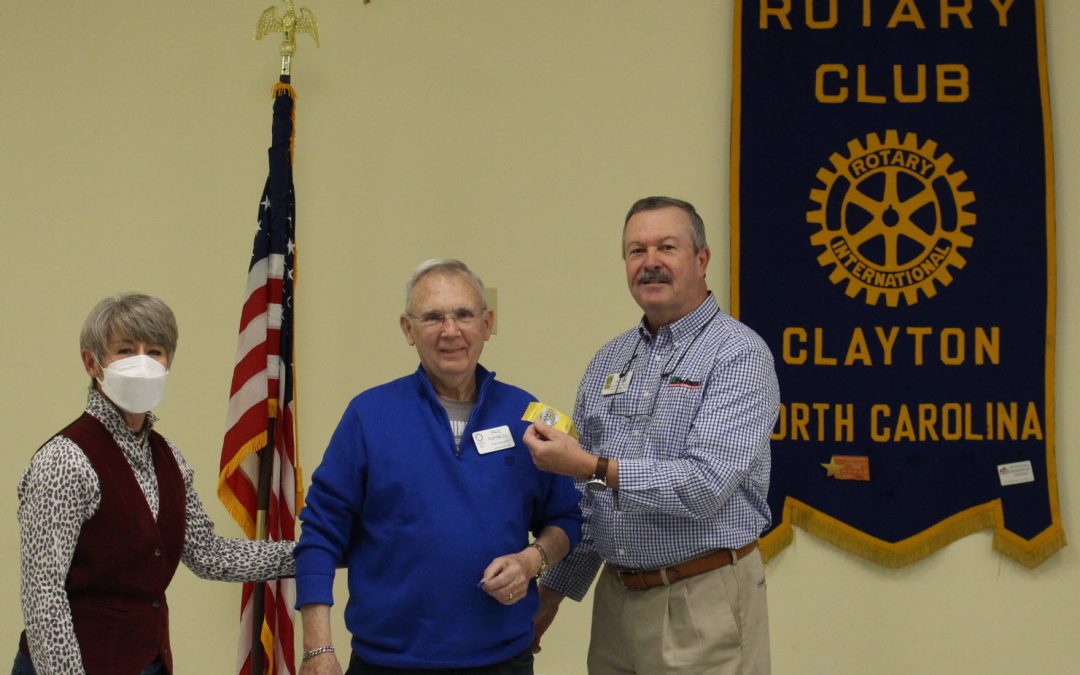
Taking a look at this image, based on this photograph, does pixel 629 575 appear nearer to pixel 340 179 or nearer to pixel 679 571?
pixel 679 571

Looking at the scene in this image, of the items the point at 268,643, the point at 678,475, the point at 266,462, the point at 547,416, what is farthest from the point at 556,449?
the point at 268,643

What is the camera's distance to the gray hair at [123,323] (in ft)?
6.15

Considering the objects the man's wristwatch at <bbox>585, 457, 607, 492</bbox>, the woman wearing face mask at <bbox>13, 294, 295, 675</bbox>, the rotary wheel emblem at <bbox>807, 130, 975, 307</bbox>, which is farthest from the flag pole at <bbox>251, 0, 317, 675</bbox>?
the rotary wheel emblem at <bbox>807, 130, 975, 307</bbox>

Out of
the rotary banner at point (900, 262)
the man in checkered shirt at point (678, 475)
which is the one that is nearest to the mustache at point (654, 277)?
the man in checkered shirt at point (678, 475)

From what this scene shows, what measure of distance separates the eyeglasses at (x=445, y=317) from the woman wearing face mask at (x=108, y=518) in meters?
0.48

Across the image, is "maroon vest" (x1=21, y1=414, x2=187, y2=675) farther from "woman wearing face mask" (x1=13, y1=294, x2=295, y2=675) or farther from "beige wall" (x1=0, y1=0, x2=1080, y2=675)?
"beige wall" (x1=0, y1=0, x2=1080, y2=675)

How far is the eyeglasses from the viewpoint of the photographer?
202cm

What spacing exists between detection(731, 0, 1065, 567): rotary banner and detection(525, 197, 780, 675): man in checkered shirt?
1292 mm

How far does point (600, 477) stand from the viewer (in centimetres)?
198

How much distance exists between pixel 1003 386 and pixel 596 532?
188cm

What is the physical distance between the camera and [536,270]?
360 cm

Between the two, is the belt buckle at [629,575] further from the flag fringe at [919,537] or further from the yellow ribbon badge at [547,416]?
the flag fringe at [919,537]

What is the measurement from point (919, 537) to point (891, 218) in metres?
1.08

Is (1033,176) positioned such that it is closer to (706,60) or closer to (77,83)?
(706,60)
